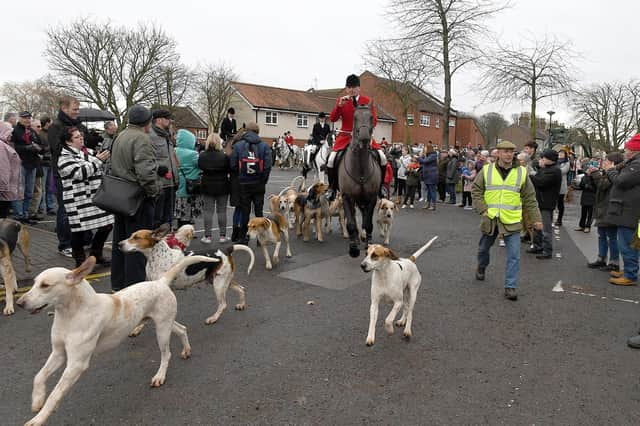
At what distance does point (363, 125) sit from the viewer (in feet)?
25.1

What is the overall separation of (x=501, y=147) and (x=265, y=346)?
165 inches

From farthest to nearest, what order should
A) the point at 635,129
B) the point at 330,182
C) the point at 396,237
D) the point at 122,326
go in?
1. the point at 635,129
2. the point at 396,237
3. the point at 330,182
4. the point at 122,326

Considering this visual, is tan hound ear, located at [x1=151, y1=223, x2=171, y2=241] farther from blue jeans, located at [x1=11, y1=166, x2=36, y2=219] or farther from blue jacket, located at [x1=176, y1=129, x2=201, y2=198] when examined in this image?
blue jeans, located at [x1=11, y1=166, x2=36, y2=219]

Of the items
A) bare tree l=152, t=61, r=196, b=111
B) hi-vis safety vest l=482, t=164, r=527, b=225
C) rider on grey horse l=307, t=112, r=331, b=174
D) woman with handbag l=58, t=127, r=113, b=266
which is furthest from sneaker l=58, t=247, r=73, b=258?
bare tree l=152, t=61, r=196, b=111

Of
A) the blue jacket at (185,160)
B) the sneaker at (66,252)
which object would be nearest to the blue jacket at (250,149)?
the blue jacket at (185,160)

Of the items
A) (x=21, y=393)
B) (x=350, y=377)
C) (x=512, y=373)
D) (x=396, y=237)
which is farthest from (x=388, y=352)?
(x=396, y=237)

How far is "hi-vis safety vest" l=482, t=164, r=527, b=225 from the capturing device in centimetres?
621

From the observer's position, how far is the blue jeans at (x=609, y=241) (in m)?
7.69

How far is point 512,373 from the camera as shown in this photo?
4.05 meters

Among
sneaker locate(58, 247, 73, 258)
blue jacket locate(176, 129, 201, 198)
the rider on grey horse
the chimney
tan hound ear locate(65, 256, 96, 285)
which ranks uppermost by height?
the chimney

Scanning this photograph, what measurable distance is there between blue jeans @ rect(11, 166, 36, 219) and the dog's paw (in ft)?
26.7

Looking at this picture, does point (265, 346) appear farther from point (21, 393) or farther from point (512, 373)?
point (512, 373)

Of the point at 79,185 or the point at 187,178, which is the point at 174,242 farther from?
the point at 187,178

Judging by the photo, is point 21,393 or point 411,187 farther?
point 411,187
